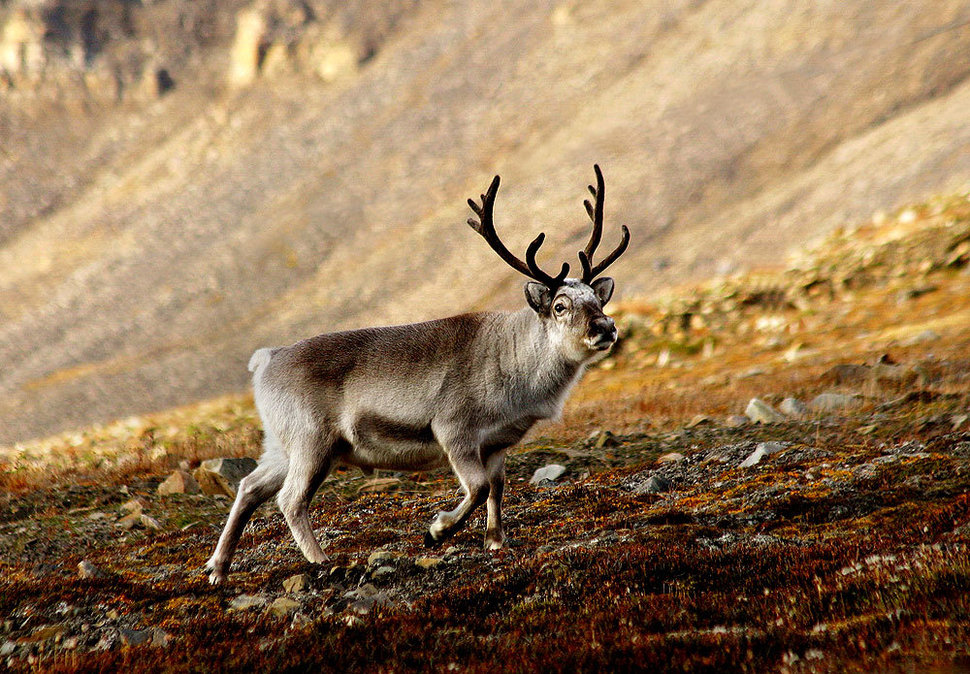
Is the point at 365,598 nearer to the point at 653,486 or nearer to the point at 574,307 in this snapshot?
the point at 574,307

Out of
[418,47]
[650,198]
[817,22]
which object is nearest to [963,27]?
[817,22]

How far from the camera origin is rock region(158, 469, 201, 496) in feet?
48.2

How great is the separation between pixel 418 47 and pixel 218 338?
110ft

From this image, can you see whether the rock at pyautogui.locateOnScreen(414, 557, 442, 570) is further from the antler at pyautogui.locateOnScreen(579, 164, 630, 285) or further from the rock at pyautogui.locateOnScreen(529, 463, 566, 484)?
the rock at pyautogui.locateOnScreen(529, 463, 566, 484)

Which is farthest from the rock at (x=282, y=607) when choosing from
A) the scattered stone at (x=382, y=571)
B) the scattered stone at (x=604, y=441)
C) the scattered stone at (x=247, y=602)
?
the scattered stone at (x=604, y=441)

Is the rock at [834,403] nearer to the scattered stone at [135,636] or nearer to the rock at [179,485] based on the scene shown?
the rock at [179,485]

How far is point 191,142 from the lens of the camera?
78500 mm

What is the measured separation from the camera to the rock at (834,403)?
16766mm

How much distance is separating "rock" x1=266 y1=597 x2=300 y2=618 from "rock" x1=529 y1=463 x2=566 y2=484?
6432mm

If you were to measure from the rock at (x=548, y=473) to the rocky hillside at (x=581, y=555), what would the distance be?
0.16 ft

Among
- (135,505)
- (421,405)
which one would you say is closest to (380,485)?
(135,505)

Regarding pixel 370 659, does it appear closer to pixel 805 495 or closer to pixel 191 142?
pixel 805 495

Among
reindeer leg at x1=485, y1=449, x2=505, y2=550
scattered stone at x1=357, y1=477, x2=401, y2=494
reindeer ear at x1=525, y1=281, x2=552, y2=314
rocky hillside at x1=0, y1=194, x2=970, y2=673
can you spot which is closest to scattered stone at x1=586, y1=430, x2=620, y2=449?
rocky hillside at x1=0, y1=194, x2=970, y2=673

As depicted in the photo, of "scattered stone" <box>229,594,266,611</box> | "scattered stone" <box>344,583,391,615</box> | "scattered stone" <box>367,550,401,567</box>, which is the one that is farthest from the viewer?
"scattered stone" <box>367,550,401,567</box>
